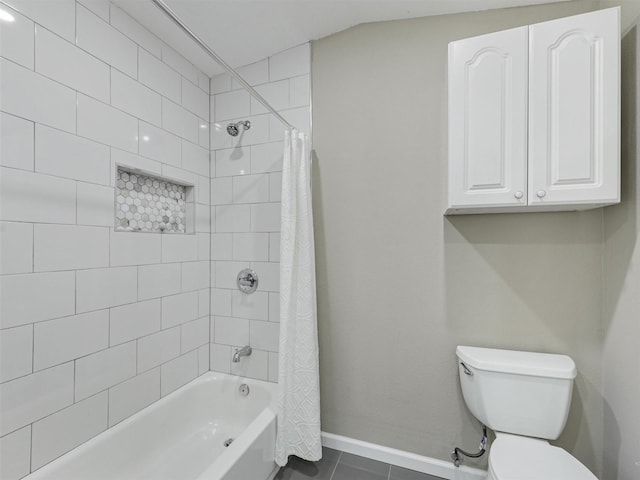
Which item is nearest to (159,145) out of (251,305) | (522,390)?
(251,305)

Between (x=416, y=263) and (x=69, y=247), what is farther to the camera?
(x=416, y=263)

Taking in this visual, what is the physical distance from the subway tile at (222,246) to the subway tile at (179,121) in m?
0.66

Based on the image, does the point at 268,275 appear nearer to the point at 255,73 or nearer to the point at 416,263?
the point at 416,263

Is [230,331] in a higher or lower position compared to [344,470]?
higher

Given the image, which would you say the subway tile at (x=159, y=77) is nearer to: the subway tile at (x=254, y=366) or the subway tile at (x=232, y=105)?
Answer: the subway tile at (x=232, y=105)

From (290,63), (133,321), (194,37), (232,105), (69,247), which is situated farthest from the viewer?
(232,105)

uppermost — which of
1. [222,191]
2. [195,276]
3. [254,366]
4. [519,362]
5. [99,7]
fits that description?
[99,7]

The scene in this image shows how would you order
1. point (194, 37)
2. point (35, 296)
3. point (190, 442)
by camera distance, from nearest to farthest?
point (194, 37)
point (35, 296)
point (190, 442)

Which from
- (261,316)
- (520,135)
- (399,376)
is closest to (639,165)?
(520,135)

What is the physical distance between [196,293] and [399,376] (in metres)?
1.38

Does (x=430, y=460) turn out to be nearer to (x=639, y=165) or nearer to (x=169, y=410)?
(x=169, y=410)

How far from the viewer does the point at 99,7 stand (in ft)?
4.20

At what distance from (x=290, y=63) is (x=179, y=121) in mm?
794

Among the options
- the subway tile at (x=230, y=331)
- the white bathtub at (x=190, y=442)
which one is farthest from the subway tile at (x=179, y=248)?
the white bathtub at (x=190, y=442)
